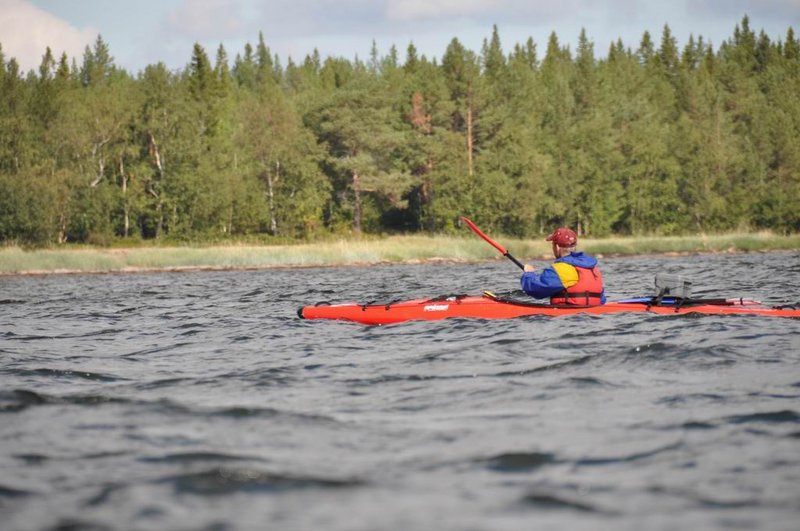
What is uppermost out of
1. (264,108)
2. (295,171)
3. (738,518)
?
(264,108)

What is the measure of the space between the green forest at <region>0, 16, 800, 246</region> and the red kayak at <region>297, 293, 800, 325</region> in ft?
113

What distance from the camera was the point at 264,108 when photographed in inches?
2100

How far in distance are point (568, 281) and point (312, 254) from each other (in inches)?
824

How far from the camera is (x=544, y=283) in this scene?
1052 centimetres

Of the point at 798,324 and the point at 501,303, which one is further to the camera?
the point at 501,303

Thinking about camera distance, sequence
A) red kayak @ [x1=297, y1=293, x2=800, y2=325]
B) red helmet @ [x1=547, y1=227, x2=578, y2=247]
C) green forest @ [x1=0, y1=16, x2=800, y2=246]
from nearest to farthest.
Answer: red kayak @ [x1=297, y1=293, x2=800, y2=325] → red helmet @ [x1=547, y1=227, x2=578, y2=247] → green forest @ [x1=0, y1=16, x2=800, y2=246]

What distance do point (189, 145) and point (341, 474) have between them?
4517cm

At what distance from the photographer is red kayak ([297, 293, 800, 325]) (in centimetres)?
1031

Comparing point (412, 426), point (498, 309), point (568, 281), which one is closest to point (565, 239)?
point (568, 281)

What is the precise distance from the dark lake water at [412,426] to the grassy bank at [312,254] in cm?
1896

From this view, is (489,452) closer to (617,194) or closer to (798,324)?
(798,324)

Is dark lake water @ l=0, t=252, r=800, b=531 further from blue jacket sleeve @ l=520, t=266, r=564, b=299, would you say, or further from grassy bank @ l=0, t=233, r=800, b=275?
grassy bank @ l=0, t=233, r=800, b=275

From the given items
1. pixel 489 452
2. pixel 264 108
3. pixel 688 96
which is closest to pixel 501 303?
pixel 489 452

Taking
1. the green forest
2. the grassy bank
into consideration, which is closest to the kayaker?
the grassy bank
